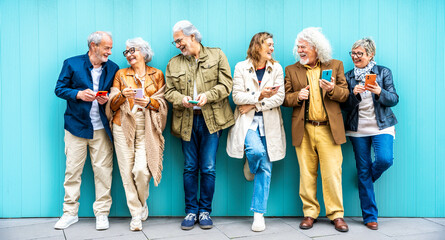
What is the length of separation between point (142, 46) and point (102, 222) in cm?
192

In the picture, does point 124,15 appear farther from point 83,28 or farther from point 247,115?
point 247,115

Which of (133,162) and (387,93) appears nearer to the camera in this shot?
(387,93)

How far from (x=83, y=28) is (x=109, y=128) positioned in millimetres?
1255

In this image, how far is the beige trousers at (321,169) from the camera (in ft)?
13.3

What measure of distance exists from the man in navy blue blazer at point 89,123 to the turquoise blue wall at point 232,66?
28 centimetres

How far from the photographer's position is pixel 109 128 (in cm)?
408

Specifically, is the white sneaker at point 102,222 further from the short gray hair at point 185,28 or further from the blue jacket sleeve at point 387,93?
the blue jacket sleeve at point 387,93

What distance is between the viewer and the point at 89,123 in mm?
4023

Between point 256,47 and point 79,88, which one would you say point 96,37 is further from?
point 256,47

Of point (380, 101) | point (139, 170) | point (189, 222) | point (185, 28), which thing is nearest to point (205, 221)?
point (189, 222)

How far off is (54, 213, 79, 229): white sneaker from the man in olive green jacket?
4.00 ft

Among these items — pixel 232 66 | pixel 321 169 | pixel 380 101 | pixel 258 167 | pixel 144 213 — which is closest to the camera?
pixel 380 101

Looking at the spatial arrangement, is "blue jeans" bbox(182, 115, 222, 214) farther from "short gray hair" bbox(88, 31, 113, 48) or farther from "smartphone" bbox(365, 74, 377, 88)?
"smartphone" bbox(365, 74, 377, 88)

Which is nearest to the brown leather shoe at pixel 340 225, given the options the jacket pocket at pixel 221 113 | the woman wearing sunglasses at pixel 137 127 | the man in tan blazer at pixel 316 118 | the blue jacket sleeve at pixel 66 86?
the man in tan blazer at pixel 316 118
